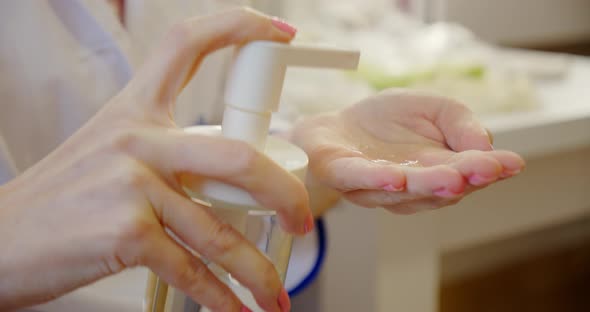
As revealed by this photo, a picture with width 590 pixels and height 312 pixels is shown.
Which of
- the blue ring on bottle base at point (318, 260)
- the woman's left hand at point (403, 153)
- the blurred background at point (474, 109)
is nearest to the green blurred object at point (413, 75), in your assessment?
the blurred background at point (474, 109)

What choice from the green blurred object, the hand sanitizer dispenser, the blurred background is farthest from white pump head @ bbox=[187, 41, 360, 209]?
the green blurred object

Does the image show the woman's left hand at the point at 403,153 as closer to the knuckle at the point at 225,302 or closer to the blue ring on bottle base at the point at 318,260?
the knuckle at the point at 225,302

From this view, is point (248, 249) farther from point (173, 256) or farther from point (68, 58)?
point (68, 58)

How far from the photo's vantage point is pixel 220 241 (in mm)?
268

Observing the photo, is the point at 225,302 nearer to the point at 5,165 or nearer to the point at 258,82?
the point at 258,82

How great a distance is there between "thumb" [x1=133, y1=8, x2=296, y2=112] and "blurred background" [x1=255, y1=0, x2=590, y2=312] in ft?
0.52

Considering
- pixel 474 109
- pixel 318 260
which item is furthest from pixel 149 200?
pixel 474 109

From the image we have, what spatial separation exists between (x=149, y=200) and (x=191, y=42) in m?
0.07

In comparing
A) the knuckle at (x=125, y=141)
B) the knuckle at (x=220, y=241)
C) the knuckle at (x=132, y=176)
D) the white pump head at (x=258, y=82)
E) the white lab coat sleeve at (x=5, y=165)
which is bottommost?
the white lab coat sleeve at (x=5, y=165)

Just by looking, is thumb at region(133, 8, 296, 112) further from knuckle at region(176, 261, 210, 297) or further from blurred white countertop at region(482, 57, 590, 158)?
blurred white countertop at region(482, 57, 590, 158)

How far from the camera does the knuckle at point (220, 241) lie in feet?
0.87

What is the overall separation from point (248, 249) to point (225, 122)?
6cm

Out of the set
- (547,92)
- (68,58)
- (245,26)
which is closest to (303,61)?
(245,26)

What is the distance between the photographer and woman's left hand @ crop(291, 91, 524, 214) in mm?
277
